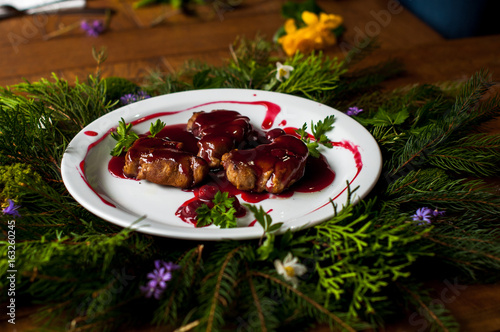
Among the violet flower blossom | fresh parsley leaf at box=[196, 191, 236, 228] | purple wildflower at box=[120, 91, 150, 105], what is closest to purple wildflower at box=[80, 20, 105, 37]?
purple wildflower at box=[120, 91, 150, 105]

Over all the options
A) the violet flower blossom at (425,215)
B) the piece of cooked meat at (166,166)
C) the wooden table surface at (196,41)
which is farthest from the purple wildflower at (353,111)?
the piece of cooked meat at (166,166)

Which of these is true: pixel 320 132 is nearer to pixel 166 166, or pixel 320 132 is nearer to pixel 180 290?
pixel 166 166

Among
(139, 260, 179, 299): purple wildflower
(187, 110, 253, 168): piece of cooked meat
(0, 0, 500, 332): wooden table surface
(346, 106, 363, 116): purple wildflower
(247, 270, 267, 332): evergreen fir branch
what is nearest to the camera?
(247, 270, 267, 332): evergreen fir branch

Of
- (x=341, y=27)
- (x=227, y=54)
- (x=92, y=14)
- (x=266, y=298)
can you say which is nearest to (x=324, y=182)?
(x=266, y=298)

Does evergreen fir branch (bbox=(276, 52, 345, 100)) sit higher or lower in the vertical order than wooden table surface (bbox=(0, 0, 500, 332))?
higher

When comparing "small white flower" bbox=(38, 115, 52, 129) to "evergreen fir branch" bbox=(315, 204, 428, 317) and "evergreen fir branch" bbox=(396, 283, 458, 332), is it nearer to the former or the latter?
"evergreen fir branch" bbox=(315, 204, 428, 317)

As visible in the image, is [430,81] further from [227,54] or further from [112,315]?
[112,315]

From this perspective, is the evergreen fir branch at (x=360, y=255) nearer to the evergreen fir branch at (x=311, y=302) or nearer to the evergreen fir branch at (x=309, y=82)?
the evergreen fir branch at (x=311, y=302)
